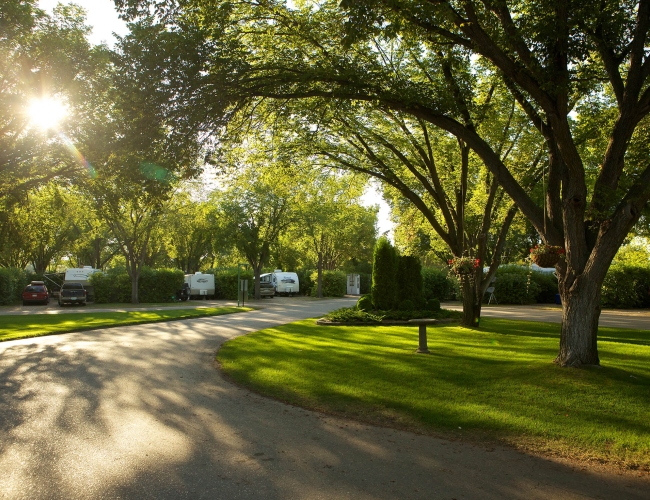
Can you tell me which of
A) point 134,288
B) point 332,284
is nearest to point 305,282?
point 332,284

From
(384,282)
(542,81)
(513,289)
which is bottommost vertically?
(513,289)

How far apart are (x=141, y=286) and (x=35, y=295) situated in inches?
278

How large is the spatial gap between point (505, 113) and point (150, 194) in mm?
11235

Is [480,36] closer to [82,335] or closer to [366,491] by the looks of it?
[366,491]

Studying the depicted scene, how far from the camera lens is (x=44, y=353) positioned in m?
12.1

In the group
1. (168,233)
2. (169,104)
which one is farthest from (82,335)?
(168,233)

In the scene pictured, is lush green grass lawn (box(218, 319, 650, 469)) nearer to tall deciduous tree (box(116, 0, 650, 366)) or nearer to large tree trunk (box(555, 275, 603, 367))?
large tree trunk (box(555, 275, 603, 367))

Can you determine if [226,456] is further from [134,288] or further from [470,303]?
[134,288]

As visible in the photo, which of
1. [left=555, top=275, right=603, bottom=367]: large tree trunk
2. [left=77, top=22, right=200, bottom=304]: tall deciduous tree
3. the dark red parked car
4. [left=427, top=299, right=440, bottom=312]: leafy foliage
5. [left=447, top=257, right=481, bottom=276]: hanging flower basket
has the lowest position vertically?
the dark red parked car

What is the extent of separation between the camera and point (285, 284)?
50000mm

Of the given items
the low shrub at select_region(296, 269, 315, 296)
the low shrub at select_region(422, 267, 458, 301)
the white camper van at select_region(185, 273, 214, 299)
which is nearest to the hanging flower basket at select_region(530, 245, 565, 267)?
the low shrub at select_region(422, 267, 458, 301)

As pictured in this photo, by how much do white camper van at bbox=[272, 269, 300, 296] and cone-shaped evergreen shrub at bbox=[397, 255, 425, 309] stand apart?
94.0 feet

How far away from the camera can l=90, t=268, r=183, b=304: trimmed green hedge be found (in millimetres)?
38500

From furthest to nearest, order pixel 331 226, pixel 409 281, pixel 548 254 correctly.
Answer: pixel 331 226 < pixel 409 281 < pixel 548 254
